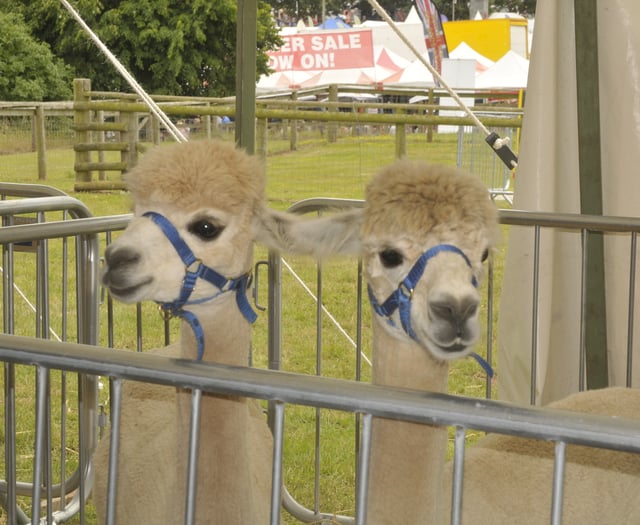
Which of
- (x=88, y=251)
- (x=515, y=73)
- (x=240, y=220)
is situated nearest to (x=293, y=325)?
(x=88, y=251)

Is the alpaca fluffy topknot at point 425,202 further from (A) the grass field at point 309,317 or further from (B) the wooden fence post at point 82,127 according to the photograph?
(B) the wooden fence post at point 82,127

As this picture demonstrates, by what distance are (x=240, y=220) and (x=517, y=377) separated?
1.81m

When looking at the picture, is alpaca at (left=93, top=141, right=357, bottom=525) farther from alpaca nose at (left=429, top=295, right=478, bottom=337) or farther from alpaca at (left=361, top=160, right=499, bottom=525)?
alpaca nose at (left=429, top=295, right=478, bottom=337)

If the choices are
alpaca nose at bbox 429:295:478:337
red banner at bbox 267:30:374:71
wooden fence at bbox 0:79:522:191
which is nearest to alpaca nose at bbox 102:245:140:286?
alpaca nose at bbox 429:295:478:337

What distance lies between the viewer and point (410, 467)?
85.7 inches

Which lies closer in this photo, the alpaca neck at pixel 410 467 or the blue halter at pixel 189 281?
the alpaca neck at pixel 410 467

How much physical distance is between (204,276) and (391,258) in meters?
0.59

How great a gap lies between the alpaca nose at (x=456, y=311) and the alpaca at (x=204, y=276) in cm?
48

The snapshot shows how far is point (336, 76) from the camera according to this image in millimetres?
33625

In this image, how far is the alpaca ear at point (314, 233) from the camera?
2529mm

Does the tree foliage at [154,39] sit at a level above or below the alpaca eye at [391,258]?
above

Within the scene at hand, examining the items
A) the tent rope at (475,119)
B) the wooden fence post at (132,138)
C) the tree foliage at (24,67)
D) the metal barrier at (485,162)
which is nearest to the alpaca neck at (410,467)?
the tent rope at (475,119)

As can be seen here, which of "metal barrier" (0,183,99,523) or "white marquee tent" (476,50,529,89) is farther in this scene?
"white marquee tent" (476,50,529,89)

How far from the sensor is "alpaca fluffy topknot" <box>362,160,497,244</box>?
2.28 metres
